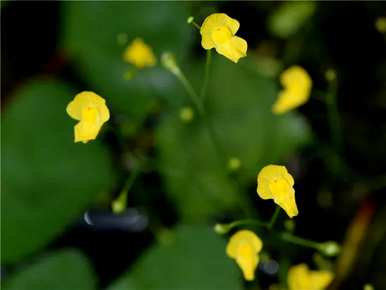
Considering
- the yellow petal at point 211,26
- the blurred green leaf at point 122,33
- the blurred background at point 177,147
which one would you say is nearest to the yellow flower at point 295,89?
the blurred background at point 177,147

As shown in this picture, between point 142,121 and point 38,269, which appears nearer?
point 38,269

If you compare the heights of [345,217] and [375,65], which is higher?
[375,65]

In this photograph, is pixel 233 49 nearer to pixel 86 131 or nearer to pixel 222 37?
pixel 222 37

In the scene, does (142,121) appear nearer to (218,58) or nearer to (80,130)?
(218,58)

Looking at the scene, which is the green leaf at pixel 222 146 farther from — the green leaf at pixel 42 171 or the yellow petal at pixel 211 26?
the yellow petal at pixel 211 26

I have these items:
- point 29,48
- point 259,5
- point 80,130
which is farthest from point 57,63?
point 80,130

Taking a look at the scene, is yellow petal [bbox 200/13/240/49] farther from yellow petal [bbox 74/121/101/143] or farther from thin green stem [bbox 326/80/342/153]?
thin green stem [bbox 326/80/342/153]
